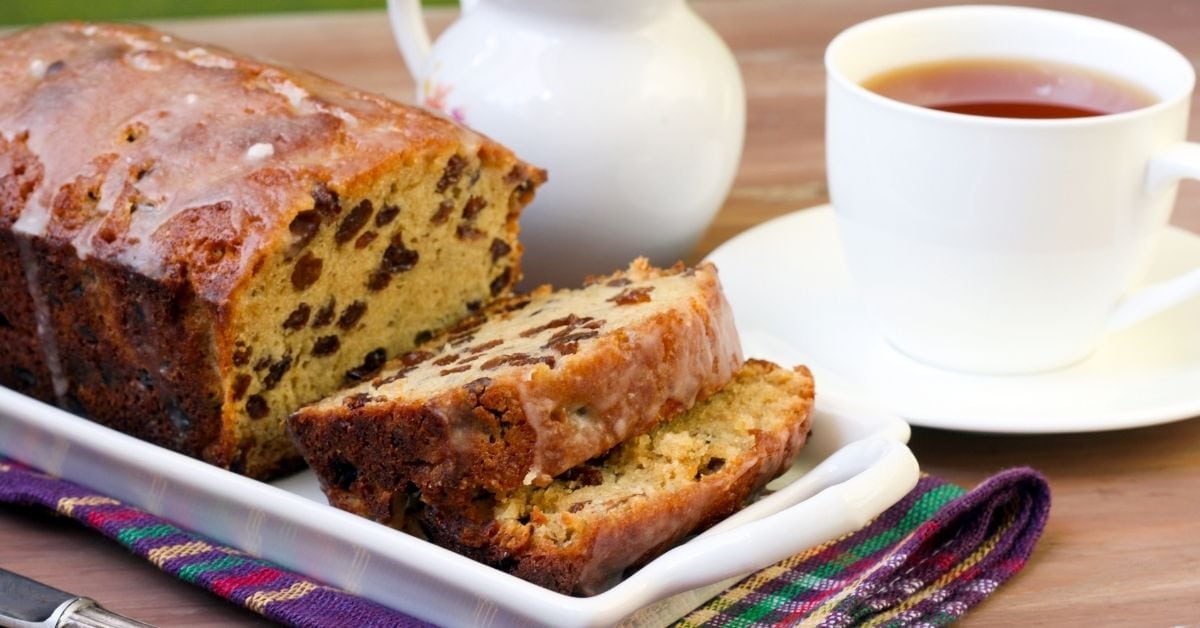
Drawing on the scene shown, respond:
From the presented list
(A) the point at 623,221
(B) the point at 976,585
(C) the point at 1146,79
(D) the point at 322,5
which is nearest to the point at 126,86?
(A) the point at 623,221

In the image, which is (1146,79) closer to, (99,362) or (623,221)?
(623,221)

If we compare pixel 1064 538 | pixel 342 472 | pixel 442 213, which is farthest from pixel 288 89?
pixel 1064 538

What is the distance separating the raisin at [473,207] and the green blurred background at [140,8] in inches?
126

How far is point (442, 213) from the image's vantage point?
206 centimetres

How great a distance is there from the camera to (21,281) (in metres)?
2.08

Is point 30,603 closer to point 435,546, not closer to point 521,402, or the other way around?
point 435,546

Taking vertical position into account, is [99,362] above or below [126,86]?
below

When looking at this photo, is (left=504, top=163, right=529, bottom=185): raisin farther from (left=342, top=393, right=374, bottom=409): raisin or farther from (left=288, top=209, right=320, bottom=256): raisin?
(left=342, top=393, right=374, bottom=409): raisin

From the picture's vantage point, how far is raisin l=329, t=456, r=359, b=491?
174cm

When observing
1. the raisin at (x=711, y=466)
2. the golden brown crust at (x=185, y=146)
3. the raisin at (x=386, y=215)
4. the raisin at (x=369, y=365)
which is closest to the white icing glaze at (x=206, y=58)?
the golden brown crust at (x=185, y=146)

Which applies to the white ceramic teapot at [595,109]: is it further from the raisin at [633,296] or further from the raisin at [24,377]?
the raisin at [24,377]

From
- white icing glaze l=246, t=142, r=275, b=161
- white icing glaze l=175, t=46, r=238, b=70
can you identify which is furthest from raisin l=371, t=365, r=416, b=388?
white icing glaze l=175, t=46, r=238, b=70

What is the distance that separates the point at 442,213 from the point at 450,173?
2.3 inches

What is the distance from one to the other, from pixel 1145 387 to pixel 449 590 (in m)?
1.09
